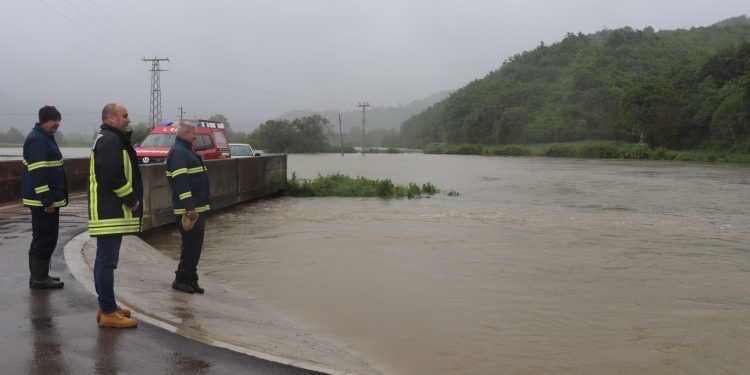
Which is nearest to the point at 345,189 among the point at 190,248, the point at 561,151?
the point at 190,248

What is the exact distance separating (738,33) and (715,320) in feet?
461

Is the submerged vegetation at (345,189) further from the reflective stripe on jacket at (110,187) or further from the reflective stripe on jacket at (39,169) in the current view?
the reflective stripe on jacket at (110,187)

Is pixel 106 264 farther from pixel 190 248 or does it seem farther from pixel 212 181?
pixel 212 181

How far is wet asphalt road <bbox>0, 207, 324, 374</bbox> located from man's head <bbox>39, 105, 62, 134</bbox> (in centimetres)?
160

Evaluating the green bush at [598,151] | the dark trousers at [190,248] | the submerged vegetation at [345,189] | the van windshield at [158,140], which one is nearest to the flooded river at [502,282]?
the dark trousers at [190,248]

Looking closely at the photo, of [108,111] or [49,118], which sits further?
[49,118]

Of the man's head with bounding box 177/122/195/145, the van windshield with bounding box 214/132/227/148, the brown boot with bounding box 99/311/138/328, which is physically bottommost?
the brown boot with bounding box 99/311/138/328

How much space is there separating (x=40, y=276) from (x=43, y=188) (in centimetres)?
87

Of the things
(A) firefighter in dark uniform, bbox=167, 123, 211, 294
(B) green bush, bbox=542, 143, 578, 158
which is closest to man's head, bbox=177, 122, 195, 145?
(A) firefighter in dark uniform, bbox=167, 123, 211, 294

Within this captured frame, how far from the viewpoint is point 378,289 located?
28.7 ft

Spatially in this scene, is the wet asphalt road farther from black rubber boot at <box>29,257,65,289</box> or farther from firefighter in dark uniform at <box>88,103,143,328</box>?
firefighter in dark uniform at <box>88,103,143,328</box>

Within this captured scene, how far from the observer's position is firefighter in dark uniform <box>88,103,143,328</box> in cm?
504

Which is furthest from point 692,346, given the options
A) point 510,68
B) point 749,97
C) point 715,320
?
point 510,68

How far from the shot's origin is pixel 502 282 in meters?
9.29
